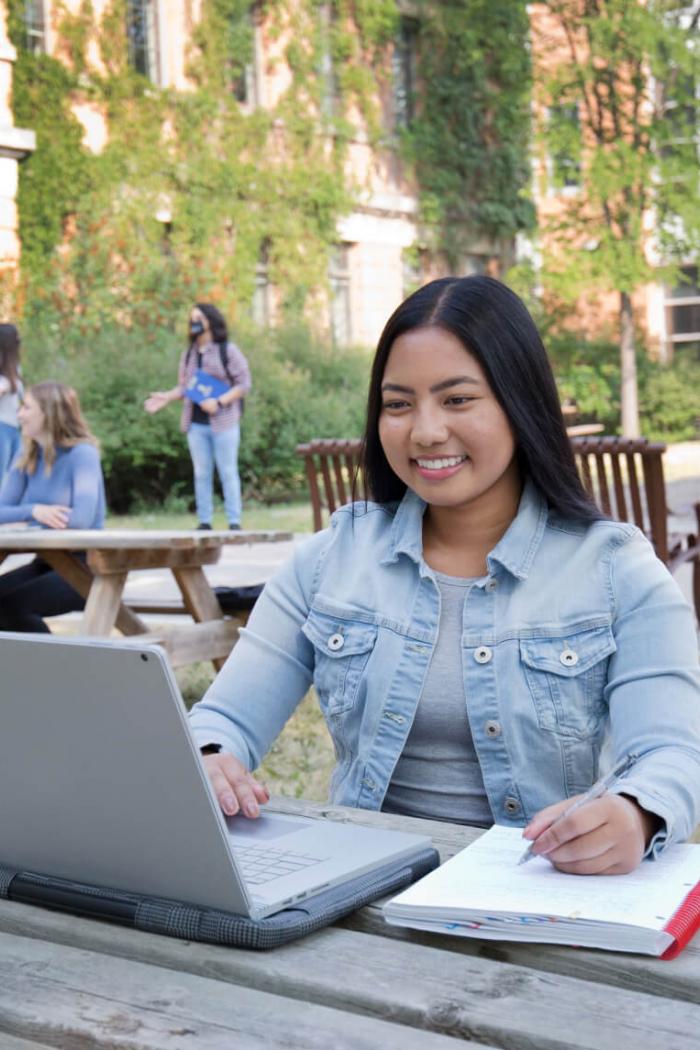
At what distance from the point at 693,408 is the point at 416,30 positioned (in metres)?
7.40

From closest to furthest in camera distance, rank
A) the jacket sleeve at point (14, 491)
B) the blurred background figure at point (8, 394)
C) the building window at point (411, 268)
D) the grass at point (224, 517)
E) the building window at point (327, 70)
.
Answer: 1. the jacket sleeve at point (14, 491)
2. the blurred background figure at point (8, 394)
3. the grass at point (224, 517)
4. the building window at point (327, 70)
5. the building window at point (411, 268)

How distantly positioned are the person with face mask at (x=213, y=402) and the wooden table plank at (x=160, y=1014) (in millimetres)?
10209

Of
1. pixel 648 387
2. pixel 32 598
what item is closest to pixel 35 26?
pixel 648 387

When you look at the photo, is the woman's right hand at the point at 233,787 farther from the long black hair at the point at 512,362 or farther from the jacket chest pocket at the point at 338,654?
the long black hair at the point at 512,362

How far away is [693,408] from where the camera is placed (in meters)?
23.3

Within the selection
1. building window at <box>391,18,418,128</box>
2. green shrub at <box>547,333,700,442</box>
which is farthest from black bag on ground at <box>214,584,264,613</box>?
green shrub at <box>547,333,700,442</box>

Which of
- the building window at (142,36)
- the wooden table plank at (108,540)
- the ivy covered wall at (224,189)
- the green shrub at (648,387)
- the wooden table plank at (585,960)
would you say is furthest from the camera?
the green shrub at (648,387)

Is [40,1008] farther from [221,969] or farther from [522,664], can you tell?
[522,664]

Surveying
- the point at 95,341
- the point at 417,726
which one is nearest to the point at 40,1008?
the point at 417,726

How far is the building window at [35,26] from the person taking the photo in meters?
16.2

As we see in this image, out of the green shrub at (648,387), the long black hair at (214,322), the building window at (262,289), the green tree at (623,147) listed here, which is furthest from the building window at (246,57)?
the long black hair at (214,322)

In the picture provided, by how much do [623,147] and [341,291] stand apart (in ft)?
14.4

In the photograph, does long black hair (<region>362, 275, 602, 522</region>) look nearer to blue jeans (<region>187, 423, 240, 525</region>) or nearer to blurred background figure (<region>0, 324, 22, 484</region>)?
blurred background figure (<region>0, 324, 22, 484</region>)

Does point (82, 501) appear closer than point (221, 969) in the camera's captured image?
No
